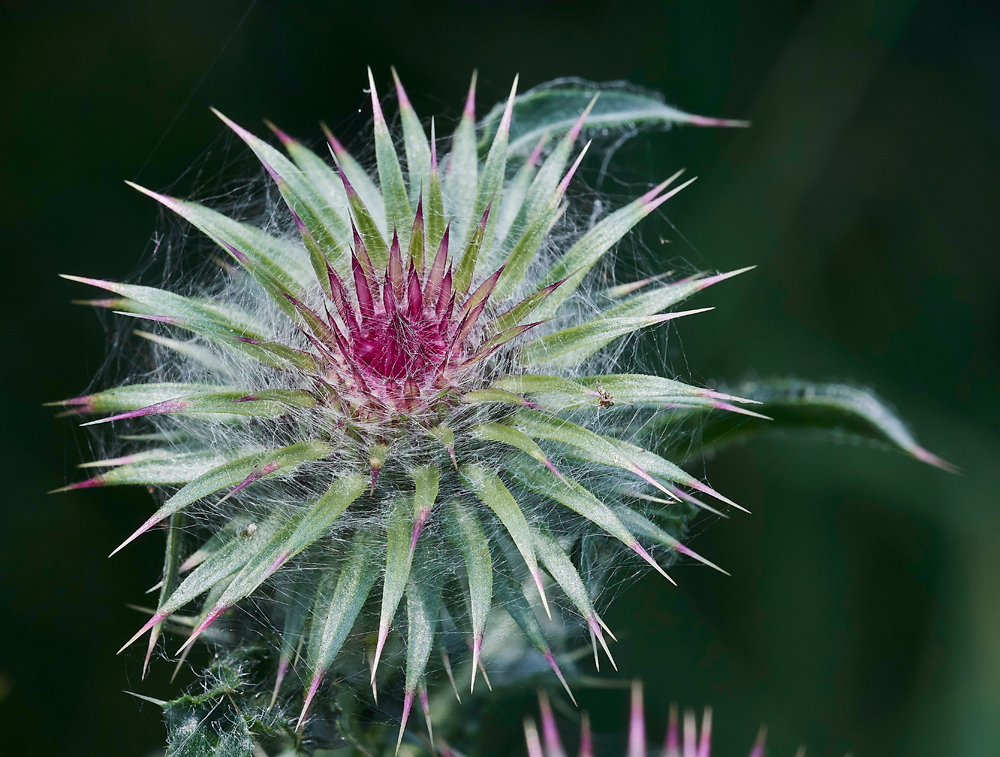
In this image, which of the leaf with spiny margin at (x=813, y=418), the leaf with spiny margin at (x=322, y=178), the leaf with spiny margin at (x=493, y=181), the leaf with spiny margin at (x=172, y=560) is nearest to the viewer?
the leaf with spiny margin at (x=172, y=560)

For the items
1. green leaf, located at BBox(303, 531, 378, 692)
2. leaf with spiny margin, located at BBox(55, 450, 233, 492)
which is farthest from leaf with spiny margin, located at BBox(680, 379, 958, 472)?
Result: leaf with spiny margin, located at BBox(55, 450, 233, 492)

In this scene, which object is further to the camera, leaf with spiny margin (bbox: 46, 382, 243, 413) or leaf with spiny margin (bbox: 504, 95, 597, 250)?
leaf with spiny margin (bbox: 504, 95, 597, 250)

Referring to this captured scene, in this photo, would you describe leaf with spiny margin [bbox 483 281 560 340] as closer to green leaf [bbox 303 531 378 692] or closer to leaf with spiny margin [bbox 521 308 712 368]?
leaf with spiny margin [bbox 521 308 712 368]

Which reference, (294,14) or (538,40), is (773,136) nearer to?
(538,40)

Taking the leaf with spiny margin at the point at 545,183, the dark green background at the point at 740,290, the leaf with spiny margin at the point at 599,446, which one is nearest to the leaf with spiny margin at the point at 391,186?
the leaf with spiny margin at the point at 545,183

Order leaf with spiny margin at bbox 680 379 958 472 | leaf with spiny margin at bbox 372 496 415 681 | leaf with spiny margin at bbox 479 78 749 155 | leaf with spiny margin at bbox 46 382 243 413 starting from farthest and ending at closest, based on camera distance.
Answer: leaf with spiny margin at bbox 479 78 749 155 < leaf with spiny margin at bbox 680 379 958 472 < leaf with spiny margin at bbox 46 382 243 413 < leaf with spiny margin at bbox 372 496 415 681

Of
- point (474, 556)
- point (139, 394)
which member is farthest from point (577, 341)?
point (139, 394)

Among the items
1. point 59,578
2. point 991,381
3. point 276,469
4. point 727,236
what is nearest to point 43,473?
point 59,578

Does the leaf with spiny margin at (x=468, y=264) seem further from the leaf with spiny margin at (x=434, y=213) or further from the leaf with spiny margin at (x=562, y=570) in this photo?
the leaf with spiny margin at (x=562, y=570)

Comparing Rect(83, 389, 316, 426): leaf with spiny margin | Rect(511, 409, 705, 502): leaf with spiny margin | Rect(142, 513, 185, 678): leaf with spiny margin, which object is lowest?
Rect(142, 513, 185, 678): leaf with spiny margin
